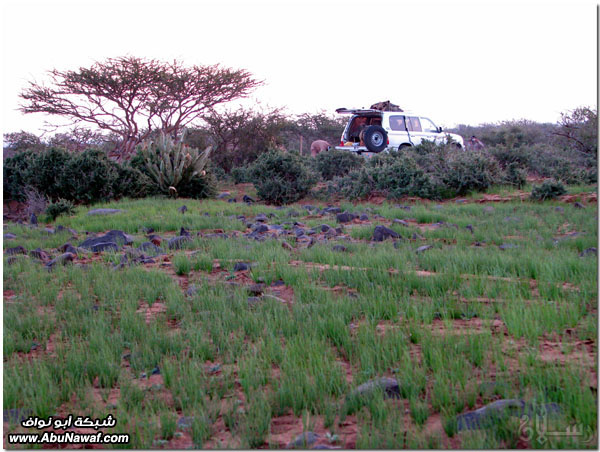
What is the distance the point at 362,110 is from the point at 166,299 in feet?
46.4

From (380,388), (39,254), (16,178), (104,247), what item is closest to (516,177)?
(104,247)

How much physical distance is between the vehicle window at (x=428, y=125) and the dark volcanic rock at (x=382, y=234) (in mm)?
11948

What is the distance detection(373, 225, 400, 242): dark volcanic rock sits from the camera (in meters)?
7.08

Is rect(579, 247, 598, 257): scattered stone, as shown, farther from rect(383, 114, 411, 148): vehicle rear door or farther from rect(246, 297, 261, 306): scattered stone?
rect(383, 114, 411, 148): vehicle rear door

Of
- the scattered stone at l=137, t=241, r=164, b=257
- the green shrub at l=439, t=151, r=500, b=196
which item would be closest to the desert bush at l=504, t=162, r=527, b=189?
the green shrub at l=439, t=151, r=500, b=196

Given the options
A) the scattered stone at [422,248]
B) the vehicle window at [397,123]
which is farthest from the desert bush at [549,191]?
the vehicle window at [397,123]

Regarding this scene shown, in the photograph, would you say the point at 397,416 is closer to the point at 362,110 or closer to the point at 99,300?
the point at 99,300

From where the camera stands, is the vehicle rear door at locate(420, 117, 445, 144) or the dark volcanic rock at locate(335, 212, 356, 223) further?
the vehicle rear door at locate(420, 117, 445, 144)

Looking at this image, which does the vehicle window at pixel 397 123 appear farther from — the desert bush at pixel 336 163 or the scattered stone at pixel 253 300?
the scattered stone at pixel 253 300

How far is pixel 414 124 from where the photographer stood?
18078mm

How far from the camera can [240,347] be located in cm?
349

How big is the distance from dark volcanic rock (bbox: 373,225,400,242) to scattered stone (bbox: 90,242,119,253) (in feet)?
10.9

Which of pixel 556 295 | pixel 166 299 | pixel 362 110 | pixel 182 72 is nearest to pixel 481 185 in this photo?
pixel 362 110

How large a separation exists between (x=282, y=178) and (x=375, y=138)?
5.30 metres
